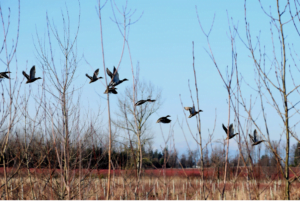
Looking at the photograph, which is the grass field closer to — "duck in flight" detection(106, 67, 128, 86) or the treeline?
the treeline

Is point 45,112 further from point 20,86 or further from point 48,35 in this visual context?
point 48,35

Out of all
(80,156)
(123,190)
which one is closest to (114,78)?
(80,156)

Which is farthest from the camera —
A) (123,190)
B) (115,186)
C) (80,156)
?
(123,190)

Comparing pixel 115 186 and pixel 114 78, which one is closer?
pixel 114 78

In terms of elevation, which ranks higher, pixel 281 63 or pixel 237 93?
pixel 281 63

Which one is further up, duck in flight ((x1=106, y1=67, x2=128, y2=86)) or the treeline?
duck in flight ((x1=106, y1=67, x2=128, y2=86))

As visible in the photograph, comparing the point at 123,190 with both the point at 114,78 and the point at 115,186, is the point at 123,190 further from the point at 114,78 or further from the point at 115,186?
the point at 114,78

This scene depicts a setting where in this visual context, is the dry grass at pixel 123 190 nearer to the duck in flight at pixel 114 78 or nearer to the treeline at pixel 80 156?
the treeline at pixel 80 156

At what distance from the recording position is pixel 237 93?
→ 248cm

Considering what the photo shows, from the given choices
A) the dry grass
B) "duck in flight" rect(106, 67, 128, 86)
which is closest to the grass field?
the dry grass

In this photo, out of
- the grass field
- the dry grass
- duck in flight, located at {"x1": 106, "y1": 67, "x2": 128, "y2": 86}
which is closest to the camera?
duck in flight, located at {"x1": 106, "y1": 67, "x2": 128, "y2": 86}

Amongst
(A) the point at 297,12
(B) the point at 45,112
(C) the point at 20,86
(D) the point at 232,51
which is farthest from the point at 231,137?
(C) the point at 20,86

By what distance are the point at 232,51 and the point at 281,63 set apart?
640mm

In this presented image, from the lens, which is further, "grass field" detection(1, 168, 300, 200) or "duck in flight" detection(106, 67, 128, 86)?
"grass field" detection(1, 168, 300, 200)
